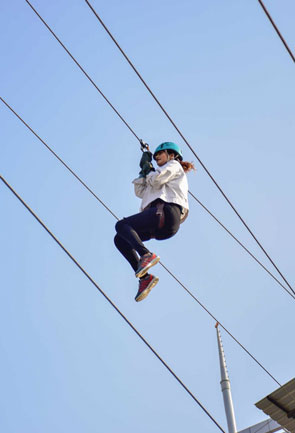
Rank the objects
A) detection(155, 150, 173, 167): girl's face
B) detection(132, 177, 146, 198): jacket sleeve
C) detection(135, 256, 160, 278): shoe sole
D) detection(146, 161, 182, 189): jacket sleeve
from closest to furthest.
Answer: detection(135, 256, 160, 278): shoe sole → detection(146, 161, 182, 189): jacket sleeve → detection(132, 177, 146, 198): jacket sleeve → detection(155, 150, 173, 167): girl's face

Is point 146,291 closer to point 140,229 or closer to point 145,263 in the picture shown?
point 145,263

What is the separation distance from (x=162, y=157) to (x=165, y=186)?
411 millimetres

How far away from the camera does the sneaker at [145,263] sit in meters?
6.06

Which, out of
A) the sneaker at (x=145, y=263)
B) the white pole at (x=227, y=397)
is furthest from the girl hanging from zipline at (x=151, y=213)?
the white pole at (x=227, y=397)

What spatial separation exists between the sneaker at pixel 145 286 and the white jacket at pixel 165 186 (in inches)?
31.2

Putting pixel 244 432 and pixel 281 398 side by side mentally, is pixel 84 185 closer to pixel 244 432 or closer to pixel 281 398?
pixel 281 398

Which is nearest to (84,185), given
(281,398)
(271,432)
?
(281,398)

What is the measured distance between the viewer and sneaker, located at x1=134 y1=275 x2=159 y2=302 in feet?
19.9

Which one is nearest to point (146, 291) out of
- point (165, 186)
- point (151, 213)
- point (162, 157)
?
point (151, 213)

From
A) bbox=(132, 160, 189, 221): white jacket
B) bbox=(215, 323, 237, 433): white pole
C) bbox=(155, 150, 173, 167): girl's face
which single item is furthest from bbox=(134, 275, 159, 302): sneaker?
bbox=(215, 323, 237, 433): white pole

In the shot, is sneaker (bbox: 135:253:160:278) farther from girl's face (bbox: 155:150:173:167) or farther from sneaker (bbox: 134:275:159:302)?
girl's face (bbox: 155:150:173:167)

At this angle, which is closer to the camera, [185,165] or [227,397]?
[185,165]

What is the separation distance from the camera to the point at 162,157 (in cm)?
689

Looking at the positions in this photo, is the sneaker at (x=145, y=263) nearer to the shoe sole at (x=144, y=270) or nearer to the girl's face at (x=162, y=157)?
the shoe sole at (x=144, y=270)
